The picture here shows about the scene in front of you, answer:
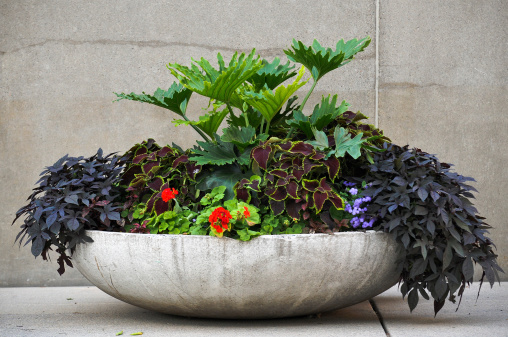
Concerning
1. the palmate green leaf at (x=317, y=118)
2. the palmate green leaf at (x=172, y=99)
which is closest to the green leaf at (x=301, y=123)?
the palmate green leaf at (x=317, y=118)

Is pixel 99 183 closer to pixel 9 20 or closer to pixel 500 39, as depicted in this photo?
pixel 9 20

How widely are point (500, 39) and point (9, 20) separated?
3.18 m

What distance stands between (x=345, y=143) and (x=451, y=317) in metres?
0.96

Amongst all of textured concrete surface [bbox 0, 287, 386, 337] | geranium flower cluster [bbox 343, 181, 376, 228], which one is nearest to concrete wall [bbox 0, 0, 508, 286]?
textured concrete surface [bbox 0, 287, 386, 337]

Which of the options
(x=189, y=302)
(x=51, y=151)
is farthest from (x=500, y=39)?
(x=51, y=151)

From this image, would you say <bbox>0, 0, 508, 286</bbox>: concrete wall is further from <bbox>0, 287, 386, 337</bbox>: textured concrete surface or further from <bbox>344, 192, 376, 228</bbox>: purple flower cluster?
<bbox>344, 192, 376, 228</bbox>: purple flower cluster

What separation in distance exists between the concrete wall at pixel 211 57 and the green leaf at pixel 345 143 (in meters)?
1.35

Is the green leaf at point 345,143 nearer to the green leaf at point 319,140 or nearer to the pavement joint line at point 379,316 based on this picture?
the green leaf at point 319,140

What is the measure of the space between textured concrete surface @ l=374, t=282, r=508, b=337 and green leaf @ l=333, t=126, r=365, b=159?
2.40 ft

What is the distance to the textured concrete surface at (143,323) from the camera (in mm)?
2285

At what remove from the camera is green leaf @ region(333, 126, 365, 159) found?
232 cm

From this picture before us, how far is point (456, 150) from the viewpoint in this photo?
12.2 ft

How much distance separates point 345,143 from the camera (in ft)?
7.89

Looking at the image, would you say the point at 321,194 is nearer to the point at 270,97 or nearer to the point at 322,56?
the point at 270,97
